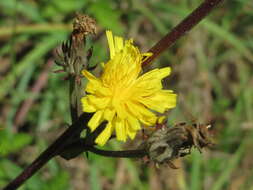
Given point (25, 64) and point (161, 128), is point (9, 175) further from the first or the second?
point (161, 128)

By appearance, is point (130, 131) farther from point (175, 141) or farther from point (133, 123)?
point (175, 141)

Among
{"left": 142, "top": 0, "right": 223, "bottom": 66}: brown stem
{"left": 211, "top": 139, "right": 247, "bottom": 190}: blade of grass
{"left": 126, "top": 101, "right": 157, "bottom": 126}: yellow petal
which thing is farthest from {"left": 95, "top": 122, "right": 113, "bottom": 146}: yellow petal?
{"left": 211, "top": 139, "right": 247, "bottom": 190}: blade of grass

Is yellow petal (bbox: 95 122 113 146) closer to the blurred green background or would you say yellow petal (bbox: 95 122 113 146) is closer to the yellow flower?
the yellow flower

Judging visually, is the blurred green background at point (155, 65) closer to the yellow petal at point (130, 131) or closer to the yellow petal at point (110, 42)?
the yellow petal at point (110, 42)

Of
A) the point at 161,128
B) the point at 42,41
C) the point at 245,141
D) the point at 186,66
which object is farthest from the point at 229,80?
the point at 161,128

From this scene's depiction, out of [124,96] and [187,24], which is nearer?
[187,24]

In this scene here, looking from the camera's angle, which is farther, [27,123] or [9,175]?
[27,123]

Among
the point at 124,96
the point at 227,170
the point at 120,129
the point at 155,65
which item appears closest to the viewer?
the point at 120,129

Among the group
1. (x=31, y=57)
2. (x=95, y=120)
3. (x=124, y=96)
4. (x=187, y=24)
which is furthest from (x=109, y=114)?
(x=31, y=57)
